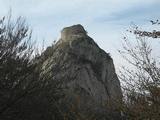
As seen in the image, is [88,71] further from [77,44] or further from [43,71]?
[43,71]

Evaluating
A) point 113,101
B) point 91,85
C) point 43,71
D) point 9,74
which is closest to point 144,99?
point 113,101

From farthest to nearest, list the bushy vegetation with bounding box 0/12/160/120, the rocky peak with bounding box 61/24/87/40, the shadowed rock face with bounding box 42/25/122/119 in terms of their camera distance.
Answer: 1. the rocky peak with bounding box 61/24/87/40
2. the shadowed rock face with bounding box 42/25/122/119
3. the bushy vegetation with bounding box 0/12/160/120

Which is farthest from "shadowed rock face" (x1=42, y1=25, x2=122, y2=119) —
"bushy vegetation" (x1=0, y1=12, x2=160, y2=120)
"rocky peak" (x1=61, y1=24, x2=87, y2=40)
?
"bushy vegetation" (x1=0, y1=12, x2=160, y2=120)

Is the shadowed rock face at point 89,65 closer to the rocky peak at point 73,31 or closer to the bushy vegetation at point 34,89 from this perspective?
the rocky peak at point 73,31

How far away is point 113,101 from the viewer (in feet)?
53.4

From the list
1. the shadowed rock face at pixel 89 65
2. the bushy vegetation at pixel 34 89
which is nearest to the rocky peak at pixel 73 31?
the shadowed rock face at pixel 89 65

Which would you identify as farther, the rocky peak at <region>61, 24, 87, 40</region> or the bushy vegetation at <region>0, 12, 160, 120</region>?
the rocky peak at <region>61, 24, 87, 40</region>

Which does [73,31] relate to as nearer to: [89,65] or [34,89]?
[89,65]

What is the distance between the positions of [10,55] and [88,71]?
55.5ft

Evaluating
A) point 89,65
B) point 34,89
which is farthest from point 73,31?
point 34,89

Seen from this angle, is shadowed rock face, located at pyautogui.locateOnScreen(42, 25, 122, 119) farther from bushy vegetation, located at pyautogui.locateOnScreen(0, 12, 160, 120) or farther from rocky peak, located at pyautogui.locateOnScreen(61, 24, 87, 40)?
bushy vegetation, located at pyautogui.locateOnScreen(0, 12, 160, 120)

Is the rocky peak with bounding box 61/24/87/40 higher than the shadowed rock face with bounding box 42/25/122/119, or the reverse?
the rocky peak with bounding box 61/24/87/40

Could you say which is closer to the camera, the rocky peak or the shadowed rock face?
the shadowed rock face

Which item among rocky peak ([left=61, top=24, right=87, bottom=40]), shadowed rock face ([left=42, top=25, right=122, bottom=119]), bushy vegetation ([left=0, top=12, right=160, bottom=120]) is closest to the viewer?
bushy vegetation ([left=0, top=12, right=160, bottom=120])
